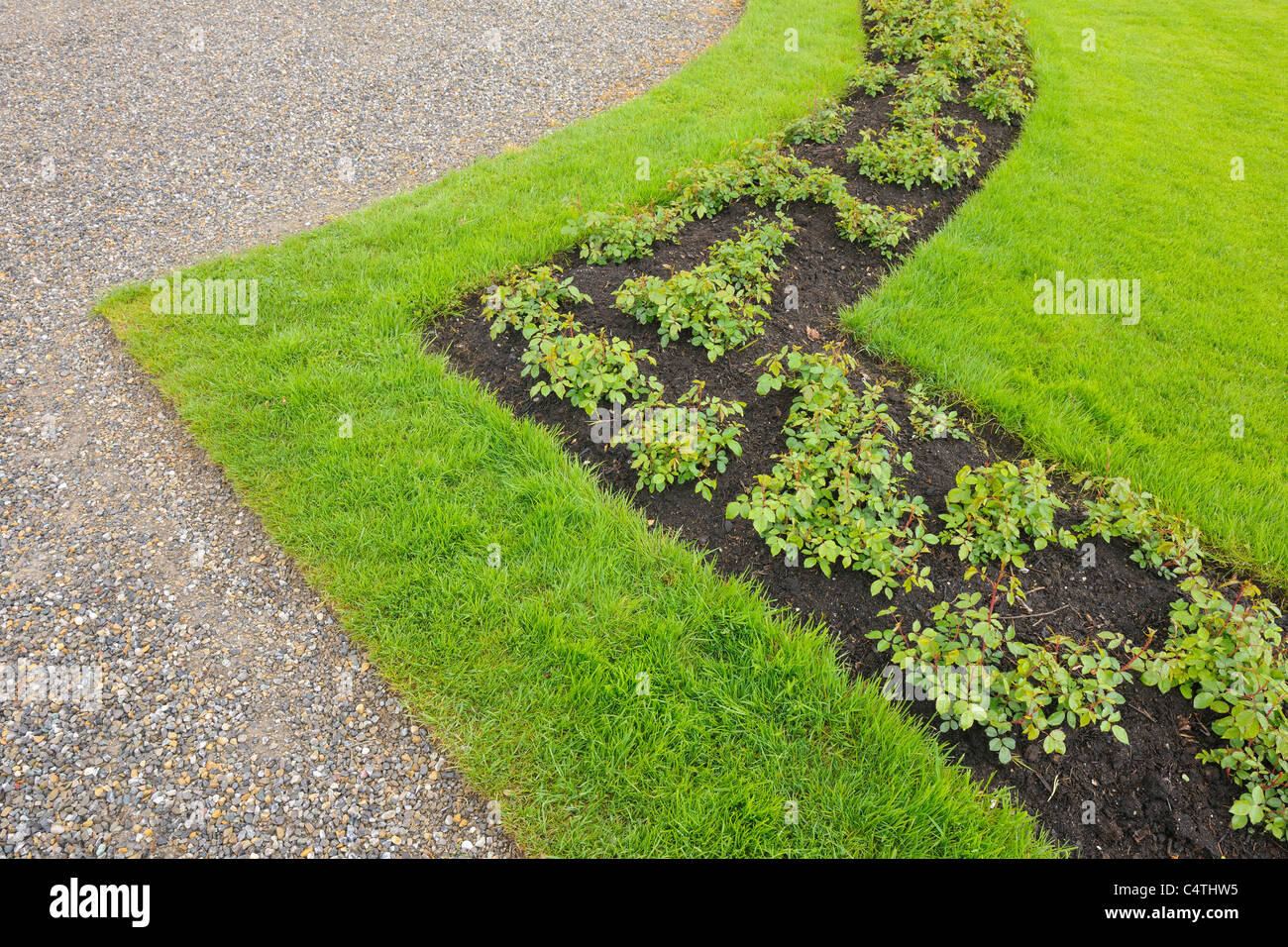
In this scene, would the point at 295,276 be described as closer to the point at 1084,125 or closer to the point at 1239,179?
the point at 1084,125

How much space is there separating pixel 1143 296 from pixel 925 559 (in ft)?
14.7

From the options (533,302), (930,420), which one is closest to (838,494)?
(930,420)

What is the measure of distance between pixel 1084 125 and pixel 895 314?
18.8 ft

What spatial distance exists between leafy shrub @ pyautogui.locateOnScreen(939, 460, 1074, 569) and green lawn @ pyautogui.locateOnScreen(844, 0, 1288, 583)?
965 mm

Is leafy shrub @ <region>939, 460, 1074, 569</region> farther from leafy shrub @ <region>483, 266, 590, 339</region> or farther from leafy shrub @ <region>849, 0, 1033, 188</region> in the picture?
leafy shrub @ <region>849, 0, 1033, 188</region>

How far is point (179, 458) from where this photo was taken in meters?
5.22

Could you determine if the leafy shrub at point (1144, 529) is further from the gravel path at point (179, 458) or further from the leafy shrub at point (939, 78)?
the leafy shrub at point (939, 78)

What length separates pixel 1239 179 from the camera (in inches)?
344

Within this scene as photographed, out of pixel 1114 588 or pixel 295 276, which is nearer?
pixel 1114 588

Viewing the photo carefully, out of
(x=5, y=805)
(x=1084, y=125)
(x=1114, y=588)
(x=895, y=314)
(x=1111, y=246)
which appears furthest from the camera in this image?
(x=1084, y=125)

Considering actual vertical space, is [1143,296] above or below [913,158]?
below

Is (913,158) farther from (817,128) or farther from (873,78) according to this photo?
(873,78)

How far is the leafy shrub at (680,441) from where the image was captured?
499 cm

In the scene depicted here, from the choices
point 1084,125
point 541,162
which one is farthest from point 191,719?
point 1084,125
